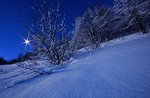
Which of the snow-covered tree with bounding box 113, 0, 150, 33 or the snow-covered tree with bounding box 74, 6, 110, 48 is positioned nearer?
the snow-covered tree with bounding box 113, 0, 150, 33

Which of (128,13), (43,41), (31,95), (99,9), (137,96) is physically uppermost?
(99,9)

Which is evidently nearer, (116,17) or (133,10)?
(133,10)

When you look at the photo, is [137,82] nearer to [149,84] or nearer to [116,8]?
[149,84]

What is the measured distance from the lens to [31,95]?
2.20 m

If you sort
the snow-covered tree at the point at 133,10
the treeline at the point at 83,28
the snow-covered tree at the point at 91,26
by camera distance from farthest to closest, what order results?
the snow-covered tree at the point at 91,26, the snow-covered tree at the point at 133,10, the treeline at the point at 83,28

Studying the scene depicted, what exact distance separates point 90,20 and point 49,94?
16.6 meters

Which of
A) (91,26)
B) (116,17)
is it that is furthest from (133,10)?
(91,26)

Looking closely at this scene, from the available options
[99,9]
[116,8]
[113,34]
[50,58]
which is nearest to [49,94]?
[50,58]

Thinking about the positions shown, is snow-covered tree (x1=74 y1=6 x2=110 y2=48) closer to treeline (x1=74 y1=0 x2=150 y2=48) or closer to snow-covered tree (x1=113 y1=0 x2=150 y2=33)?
treeline (x1=74 y1=0 x2=150 y2=48)

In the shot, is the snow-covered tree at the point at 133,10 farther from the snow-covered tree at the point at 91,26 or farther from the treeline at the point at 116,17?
the snow-covered tree at the point at 91,26

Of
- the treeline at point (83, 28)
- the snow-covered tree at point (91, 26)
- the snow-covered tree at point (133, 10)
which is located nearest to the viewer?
the treeline at point (83, 28)

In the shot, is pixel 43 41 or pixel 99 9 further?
pixel 99 9

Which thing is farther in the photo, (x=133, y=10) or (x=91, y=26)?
(x=91, y=26)

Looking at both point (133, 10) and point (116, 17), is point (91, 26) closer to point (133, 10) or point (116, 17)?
point (116, 17)
